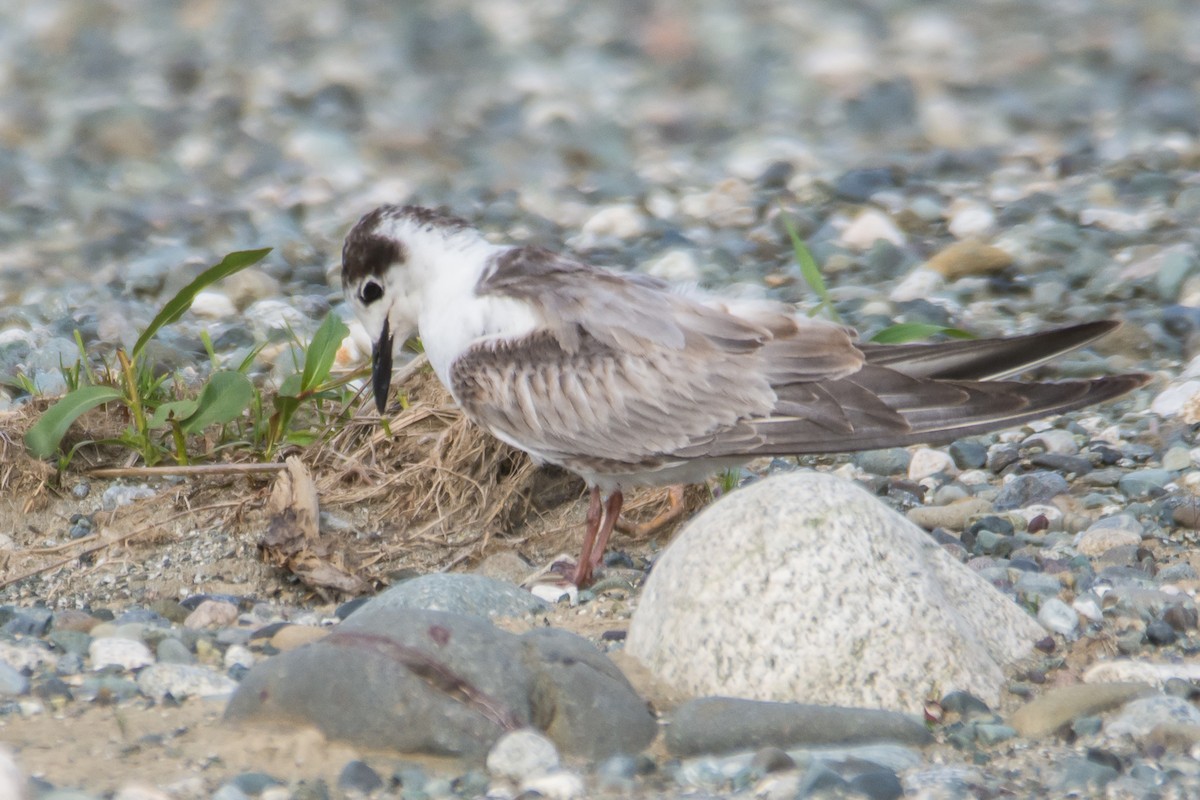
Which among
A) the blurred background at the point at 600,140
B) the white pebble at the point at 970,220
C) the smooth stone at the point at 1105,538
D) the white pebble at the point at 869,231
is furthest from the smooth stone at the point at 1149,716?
the white pebble at the point at 970,220

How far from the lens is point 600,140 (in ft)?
37.3

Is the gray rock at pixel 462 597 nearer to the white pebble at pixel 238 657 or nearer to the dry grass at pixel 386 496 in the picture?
the white pebble at pixel 238 657

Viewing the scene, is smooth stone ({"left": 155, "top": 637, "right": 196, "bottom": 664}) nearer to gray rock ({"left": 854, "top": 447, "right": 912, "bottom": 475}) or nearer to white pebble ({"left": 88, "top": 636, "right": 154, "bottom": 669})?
white pebble ({"left": 88, "top": 636, "right": 154, "bottom": 669})

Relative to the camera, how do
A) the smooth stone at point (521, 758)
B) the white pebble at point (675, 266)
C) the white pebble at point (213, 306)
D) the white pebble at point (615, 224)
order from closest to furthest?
the smooth stone at point (521, 758), the white pebble at point (213, 306), the white pebble at point (675, 266), the white pebble at point (615, 224)

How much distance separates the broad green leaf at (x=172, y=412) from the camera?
4.89 meters

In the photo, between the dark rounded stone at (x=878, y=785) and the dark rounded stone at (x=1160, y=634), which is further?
the dark rounded stone at (x=1160, y=634)

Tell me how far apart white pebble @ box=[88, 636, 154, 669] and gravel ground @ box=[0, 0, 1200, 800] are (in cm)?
2

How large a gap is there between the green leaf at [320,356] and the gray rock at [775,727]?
2.16m

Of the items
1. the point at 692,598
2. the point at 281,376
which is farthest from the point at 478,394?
the point at 281,376

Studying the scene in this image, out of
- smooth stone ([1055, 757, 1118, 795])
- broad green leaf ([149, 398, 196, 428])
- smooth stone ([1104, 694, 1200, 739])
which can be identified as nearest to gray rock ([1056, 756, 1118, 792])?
smooth stone ([1055, 757, 1118, 795])

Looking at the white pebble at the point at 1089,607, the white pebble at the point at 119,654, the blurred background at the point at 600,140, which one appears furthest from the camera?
the blurred background at the point at 600,140

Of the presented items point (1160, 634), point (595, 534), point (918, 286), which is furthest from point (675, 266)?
point (1160, 634)

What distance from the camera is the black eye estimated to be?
5.12 metres

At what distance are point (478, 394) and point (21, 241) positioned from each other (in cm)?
591
